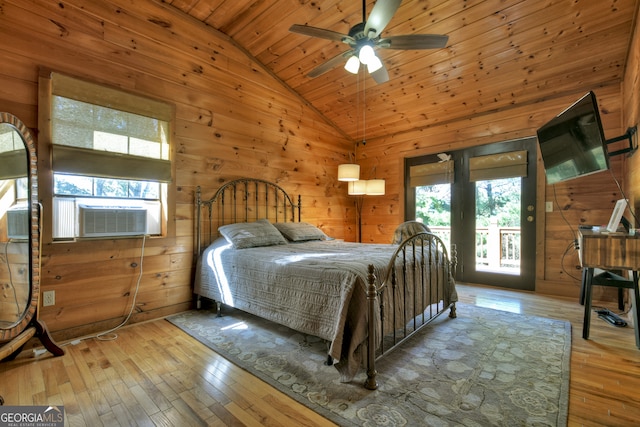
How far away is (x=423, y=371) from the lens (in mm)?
1837

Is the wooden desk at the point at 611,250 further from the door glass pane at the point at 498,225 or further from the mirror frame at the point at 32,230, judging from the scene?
the mirror frame at the point at 32,230

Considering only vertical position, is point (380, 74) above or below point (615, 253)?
above

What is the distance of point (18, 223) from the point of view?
2.00 meters

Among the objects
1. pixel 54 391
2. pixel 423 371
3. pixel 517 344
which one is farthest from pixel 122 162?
pixel 517 344

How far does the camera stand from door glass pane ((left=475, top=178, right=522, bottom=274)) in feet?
12.6

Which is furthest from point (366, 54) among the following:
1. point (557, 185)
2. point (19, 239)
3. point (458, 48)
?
point (557, 185)

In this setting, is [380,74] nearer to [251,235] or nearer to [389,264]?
[389,264]

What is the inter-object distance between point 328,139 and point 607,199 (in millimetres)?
3727

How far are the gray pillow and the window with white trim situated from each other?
0.69m

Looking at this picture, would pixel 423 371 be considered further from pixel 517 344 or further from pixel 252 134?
pixel 252 134

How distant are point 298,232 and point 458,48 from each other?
2773mm

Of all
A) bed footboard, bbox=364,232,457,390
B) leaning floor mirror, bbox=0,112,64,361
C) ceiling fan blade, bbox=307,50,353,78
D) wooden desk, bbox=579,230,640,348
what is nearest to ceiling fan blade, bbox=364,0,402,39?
ceiling fan blade, bbox=307,50,353,78

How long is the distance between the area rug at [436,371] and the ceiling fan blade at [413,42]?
2294 mm

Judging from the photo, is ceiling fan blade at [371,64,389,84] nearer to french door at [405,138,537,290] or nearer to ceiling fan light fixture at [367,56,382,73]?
ceiling fan light fixture at [367,56,382,73]
